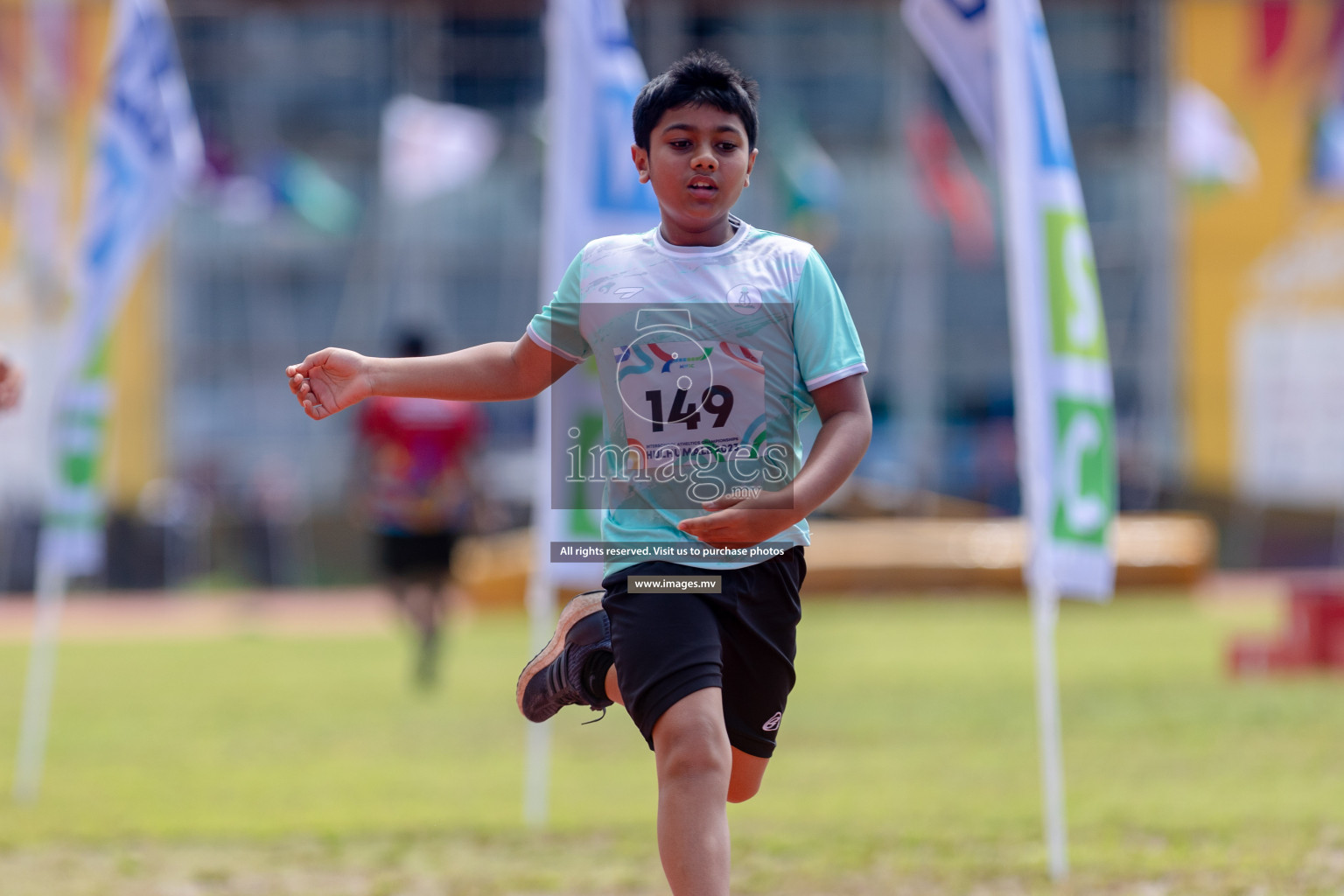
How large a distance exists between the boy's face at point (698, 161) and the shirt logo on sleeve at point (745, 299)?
0.16 meters

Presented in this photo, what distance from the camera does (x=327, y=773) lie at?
291 inches

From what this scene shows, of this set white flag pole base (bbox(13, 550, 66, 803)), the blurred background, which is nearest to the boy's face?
white flag pole base (bbox(13, 550, 66, 803))

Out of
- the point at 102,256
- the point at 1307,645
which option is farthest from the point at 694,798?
the point at 1307,645

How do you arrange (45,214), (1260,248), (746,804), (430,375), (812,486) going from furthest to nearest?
(1260,248) → (45,214) → (746,804) → (430,375) → (812,486)

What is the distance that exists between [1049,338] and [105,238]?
166 inches

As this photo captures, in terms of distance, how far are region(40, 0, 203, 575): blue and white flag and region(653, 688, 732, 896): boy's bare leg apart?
15.9ft

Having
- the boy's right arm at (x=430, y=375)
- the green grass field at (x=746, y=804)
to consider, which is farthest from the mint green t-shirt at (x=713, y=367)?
the green grass field at (x=746, y=804)

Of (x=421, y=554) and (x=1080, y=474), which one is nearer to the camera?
(x=1080, y=474)

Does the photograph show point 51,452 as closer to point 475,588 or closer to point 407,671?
point 407,671

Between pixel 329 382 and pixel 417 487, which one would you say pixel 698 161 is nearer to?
pixel 329 382

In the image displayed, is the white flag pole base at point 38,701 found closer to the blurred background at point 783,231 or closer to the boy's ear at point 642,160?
the boy's ear at point 642,160

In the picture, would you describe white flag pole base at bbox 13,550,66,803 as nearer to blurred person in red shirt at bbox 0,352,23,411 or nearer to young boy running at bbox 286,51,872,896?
blurred person in red shirt at bbox 0,352,23,411

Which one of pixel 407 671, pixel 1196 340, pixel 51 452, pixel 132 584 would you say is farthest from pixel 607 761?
pixel 1196 340

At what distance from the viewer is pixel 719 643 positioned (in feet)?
10.6
